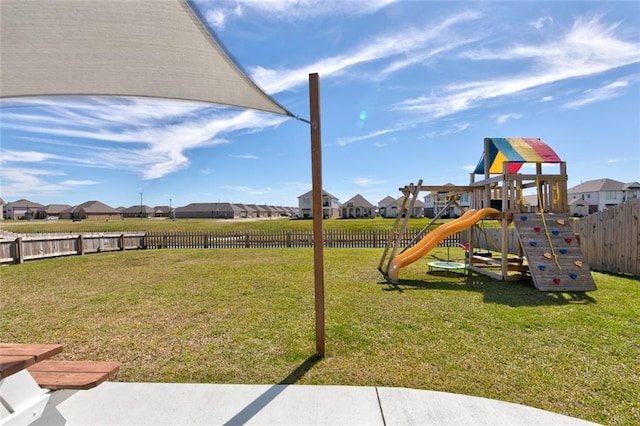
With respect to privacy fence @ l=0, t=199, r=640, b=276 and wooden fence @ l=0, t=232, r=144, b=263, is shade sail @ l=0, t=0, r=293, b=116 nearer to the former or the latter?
privacy fence @ l=0, t=199, r=640, b=276

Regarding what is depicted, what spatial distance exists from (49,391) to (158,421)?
81 cm

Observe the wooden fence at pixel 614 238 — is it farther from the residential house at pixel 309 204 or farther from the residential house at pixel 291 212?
the residential house at pixel 291 212

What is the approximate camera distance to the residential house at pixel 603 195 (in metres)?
53.9

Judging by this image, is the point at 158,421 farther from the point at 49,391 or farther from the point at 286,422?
the point at 286,422

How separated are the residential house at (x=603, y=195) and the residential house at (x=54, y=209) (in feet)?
421

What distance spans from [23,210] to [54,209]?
907 centimetres

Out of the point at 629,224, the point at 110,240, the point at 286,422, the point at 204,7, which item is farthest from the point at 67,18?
the point at 110,240

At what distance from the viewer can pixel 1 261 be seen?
1194 cm

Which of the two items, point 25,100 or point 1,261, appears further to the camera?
point 1,261

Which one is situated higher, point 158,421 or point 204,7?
point 204,7

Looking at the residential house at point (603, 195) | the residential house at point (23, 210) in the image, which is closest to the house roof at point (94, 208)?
the residential house at point (23, 210)

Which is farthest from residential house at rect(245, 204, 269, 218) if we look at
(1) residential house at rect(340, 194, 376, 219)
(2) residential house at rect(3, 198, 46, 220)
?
(2) residential house at rect(3, 198, 46, 220)

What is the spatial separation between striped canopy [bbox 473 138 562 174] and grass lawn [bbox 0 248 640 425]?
333cm

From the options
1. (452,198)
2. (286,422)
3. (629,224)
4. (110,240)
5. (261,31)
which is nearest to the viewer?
(286,422)
